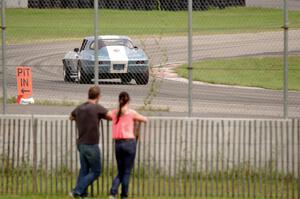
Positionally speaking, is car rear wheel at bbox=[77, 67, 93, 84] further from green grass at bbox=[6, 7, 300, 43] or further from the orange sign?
the orange sign

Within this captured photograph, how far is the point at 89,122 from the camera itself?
1477 centimetres

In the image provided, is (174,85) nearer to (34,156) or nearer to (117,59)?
(117,59)

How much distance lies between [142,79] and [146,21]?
1.06 m

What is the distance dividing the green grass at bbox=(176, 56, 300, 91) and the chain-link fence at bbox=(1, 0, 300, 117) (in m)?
0.05

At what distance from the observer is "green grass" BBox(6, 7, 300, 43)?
65.9 ft

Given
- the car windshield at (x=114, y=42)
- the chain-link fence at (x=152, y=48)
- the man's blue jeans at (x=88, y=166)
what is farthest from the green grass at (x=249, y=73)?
the man's blue jeans at (x=88, y=166)

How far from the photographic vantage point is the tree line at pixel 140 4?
19750 millimetres

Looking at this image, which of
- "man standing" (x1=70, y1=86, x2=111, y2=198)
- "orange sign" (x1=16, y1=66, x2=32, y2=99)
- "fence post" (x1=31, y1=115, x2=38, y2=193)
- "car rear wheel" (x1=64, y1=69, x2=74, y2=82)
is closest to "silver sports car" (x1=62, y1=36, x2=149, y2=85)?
"car rear wheel" (x1=64, y1=69, x2=74, y2=82)

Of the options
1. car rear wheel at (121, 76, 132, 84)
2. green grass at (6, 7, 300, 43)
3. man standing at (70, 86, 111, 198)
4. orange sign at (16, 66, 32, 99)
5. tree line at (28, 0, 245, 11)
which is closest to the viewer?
man standing at (70, 86, 111, 198)

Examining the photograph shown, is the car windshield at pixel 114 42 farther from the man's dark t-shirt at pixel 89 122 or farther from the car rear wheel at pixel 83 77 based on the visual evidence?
the man's dark t-shirt at pixel 89 122

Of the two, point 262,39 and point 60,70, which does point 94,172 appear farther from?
point 60,70

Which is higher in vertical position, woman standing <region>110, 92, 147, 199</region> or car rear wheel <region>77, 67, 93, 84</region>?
car rear wheel <region>77, 67, 93, 84</region>

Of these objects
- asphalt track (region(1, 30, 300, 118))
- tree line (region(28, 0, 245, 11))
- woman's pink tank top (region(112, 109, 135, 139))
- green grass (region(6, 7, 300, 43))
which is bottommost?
woman's pink tank top (region(112, 109, 135, 139))

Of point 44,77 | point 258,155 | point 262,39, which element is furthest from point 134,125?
point 44,77
